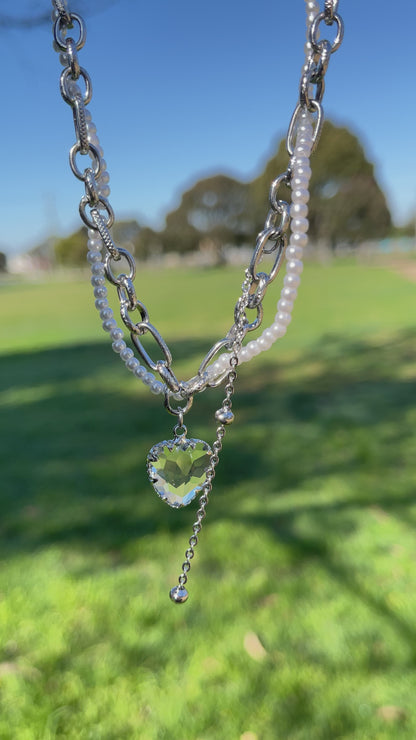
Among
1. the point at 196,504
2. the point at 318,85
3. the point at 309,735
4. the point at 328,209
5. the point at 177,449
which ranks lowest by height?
the point at 309,735

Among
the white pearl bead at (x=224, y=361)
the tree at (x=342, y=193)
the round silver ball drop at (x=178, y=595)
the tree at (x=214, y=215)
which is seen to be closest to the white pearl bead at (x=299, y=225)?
the white pearl bead at (x=224, y=361)

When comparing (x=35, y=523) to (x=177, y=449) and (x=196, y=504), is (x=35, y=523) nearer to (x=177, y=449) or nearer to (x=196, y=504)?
(x=196, y=504)

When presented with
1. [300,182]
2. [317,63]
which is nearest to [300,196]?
[300,182]

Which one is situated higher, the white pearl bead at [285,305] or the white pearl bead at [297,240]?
the white pearl bead at [297,240]

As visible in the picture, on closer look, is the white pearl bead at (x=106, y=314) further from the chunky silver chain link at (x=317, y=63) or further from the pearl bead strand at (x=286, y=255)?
the chunky silver chain link at (x=317, y=63)

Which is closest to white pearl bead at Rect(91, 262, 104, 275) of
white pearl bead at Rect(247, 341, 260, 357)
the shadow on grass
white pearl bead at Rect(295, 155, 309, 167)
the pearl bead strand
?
the pearl bead strand

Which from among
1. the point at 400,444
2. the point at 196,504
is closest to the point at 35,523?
the point at 196,504
